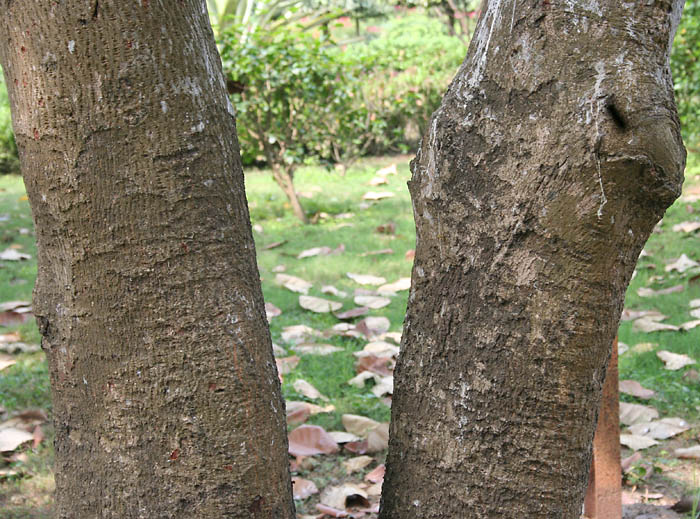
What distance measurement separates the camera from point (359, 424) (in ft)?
7.95

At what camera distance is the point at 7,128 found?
287 inches

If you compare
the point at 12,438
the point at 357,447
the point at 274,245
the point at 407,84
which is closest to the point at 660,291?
the point at 357,447

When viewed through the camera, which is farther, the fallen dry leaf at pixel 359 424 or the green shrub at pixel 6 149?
the green shrub at pixel 6 149

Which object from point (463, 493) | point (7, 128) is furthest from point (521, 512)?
point (7, 128)

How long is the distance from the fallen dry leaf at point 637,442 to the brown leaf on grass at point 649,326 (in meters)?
0.92

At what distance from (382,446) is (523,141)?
4.57ft

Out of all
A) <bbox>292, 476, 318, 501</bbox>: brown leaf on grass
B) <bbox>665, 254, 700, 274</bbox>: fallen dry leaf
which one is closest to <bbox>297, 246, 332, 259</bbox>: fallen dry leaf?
<bbox>665, 254, 700, 274</bbox>: fallen dry leaf

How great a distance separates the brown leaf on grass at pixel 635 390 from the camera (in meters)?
2.62

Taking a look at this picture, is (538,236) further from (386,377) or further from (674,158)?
(386,377)

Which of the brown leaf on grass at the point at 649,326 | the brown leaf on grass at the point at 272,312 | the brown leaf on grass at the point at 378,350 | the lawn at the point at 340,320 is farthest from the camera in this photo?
the brown leaf on grass at the point at 272,312

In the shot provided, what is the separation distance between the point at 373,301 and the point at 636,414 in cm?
141

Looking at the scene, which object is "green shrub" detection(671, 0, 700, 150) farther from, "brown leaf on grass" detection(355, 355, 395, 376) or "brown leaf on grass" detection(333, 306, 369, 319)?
"brown leaf on grass" detection(355, 355, 395, 376)

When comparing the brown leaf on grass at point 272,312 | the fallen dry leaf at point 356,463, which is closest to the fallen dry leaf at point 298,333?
the brown leaf on grass at point 272,312

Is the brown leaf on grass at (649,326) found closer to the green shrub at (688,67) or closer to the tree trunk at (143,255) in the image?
the tree trunk at (143,255)
